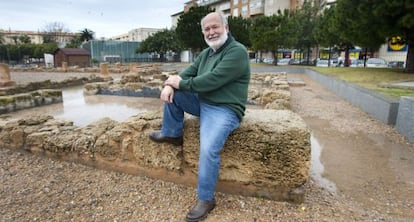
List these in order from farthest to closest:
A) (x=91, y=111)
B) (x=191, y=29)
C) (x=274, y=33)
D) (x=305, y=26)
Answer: (x=191, y=29)
(x=305, y=26)
(x=274, y=33)
(x=91, y=111)

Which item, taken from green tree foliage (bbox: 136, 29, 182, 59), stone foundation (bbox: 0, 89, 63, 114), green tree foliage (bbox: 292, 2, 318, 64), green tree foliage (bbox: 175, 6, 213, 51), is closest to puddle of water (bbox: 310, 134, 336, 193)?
stone foundation (bbox: 0, 89, 63, 114)

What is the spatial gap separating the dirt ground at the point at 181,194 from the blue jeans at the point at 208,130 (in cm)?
30

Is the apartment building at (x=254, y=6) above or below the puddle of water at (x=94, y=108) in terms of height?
above

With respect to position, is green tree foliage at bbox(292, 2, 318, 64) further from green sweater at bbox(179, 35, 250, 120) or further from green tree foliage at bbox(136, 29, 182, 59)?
green sweater at bbox(179, 35, 250, 120)

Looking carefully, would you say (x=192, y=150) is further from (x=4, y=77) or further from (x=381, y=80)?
(x=4, y=77)

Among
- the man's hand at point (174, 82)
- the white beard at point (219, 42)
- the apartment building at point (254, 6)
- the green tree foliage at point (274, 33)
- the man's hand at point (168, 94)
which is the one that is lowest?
the man's hand at point (168, 94)

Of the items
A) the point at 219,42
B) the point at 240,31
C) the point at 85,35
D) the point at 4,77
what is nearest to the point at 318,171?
the point at 219,42

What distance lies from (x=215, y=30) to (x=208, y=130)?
0.85 m

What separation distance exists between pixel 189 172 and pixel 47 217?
1260 millimetres

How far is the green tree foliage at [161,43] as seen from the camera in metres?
44.0

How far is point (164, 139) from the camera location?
2604 mm

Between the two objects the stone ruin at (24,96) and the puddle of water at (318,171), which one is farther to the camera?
the stone ruin at (24,96)

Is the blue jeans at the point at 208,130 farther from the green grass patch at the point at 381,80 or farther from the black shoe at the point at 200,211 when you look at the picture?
the green grass patch at the point at 381,80

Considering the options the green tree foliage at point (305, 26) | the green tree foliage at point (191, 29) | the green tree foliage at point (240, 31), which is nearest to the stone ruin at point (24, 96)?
the green tree foliage at point (191, 29)
